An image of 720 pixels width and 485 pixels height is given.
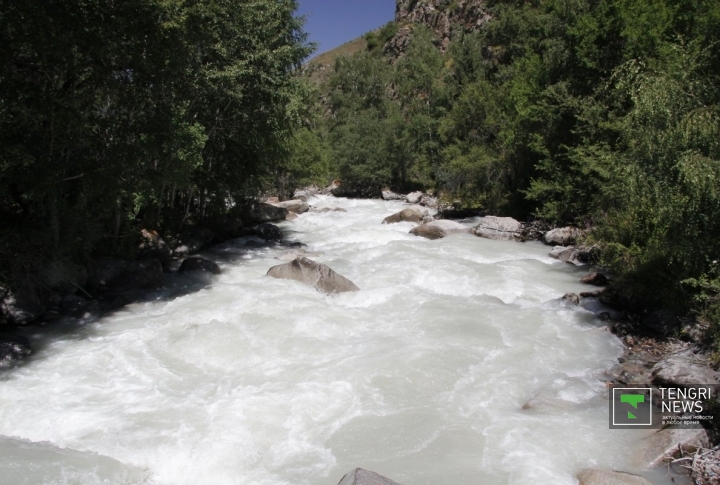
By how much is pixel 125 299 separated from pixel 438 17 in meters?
79.6

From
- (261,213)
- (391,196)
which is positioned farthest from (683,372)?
(391,196)

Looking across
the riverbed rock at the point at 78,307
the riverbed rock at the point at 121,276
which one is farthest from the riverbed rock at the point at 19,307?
the riverbed rock at the point at 121,276

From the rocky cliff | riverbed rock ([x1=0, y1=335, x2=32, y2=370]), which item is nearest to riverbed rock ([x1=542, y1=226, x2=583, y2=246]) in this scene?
riverbed rock ([x1=0, y1=335, x2=32, y2=370])

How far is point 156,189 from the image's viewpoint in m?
13.9

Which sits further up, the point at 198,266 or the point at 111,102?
the point at 111,102

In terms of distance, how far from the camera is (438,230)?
21.8 m

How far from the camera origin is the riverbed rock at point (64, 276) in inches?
471

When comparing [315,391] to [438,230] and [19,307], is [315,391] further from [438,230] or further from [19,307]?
[438,230]

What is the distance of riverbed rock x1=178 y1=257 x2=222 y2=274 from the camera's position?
15.0 metres

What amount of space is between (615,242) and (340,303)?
777 cm

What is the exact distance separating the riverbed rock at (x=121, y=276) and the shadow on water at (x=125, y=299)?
313 mm

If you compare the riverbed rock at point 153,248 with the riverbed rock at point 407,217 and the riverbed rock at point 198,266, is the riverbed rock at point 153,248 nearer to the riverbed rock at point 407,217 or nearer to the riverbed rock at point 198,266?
the riverbed rock at point 198,266

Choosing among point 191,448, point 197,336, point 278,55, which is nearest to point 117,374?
point 197,336

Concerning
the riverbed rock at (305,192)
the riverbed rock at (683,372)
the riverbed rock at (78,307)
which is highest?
the riverbed rock at (305,192)
